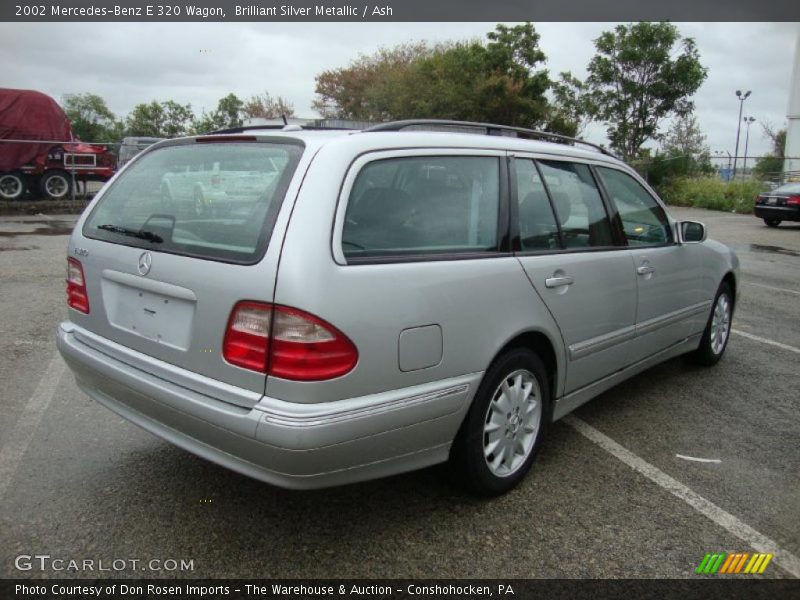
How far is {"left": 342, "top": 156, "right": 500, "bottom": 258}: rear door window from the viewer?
8.23 feet

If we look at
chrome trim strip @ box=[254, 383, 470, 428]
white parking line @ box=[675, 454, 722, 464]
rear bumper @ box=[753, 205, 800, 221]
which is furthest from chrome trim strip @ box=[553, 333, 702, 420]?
rear bumper @ box=[753, 205, 800, 221]

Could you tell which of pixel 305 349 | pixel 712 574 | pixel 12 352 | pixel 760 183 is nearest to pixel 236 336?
pixel 305 349

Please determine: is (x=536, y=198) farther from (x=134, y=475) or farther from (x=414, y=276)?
(x=134, y=475)

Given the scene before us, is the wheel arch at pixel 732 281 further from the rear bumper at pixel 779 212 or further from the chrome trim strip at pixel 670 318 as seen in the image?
the rear bumper at pixel 779 212

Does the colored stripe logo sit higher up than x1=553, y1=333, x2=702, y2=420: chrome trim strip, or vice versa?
x1=553, y1=333, x2=702, y2=420: chrome trim strip

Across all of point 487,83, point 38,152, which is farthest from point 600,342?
point 487,83

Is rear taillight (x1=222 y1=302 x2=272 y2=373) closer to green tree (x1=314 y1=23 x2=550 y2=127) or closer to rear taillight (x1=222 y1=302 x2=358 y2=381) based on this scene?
rear taillight (x1=222 y1=302 x2=358 y2=381)

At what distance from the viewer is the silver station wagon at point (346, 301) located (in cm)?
231

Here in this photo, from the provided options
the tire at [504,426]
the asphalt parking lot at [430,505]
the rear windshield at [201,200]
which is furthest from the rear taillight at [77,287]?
the tire at [504,426]

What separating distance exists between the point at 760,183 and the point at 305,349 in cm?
2730

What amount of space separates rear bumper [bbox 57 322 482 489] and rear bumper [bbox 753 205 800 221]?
61.6ft

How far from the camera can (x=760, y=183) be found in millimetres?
25234

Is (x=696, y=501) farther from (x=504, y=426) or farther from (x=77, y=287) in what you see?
(x=77, y=287)

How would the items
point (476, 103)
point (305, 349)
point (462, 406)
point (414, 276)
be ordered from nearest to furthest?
point (305, 349) → point (414, 276) → point (462, 406) → point (476, 103)
